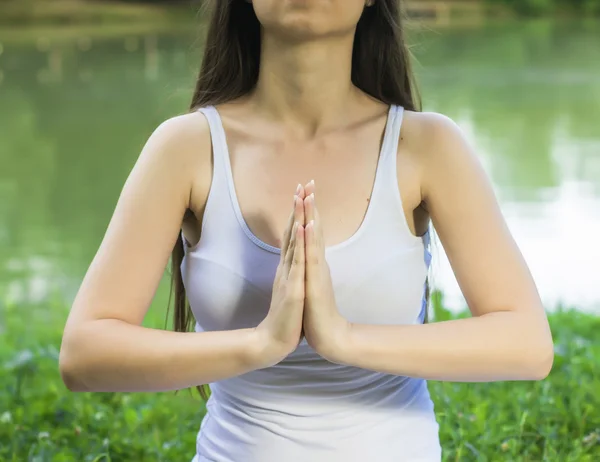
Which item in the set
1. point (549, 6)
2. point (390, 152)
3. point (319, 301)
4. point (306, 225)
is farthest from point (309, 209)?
point (549, 6)

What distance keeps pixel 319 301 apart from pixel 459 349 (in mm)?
222

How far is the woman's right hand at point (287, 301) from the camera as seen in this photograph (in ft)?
4.60

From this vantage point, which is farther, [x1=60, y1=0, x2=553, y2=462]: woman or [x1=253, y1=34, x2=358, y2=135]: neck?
[x1=253, y1=34, x2=358, y2=135]: neck

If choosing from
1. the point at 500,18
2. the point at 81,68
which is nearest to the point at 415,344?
the point at 81,68

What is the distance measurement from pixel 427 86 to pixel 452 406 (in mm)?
10734

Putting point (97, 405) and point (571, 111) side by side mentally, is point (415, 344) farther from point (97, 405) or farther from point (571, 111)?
point (571, 111)

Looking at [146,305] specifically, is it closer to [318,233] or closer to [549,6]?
[318,233]

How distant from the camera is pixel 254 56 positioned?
1.78 metres

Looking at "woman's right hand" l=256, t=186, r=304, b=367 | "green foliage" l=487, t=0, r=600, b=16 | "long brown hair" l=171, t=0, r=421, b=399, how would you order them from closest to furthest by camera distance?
"woman's right hand" l=256, t=186, r=304, b=367 → "long brown hair" l=171, t=0, r=421, b=399 → "green foliage" l=487, t=0, r=600, b=16

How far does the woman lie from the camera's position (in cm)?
146

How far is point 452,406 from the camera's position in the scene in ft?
9.60

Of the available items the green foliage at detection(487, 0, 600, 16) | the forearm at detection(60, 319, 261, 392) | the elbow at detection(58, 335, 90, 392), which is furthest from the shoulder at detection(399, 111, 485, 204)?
the green foliage at detection(487, 0, 600, 16)

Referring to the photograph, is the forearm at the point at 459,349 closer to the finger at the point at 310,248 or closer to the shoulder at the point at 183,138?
the finger at the point at 310,248

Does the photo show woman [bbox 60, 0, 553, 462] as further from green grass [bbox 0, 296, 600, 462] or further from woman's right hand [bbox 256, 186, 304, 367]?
green grass [bbox 0, 296, 600, 462]
